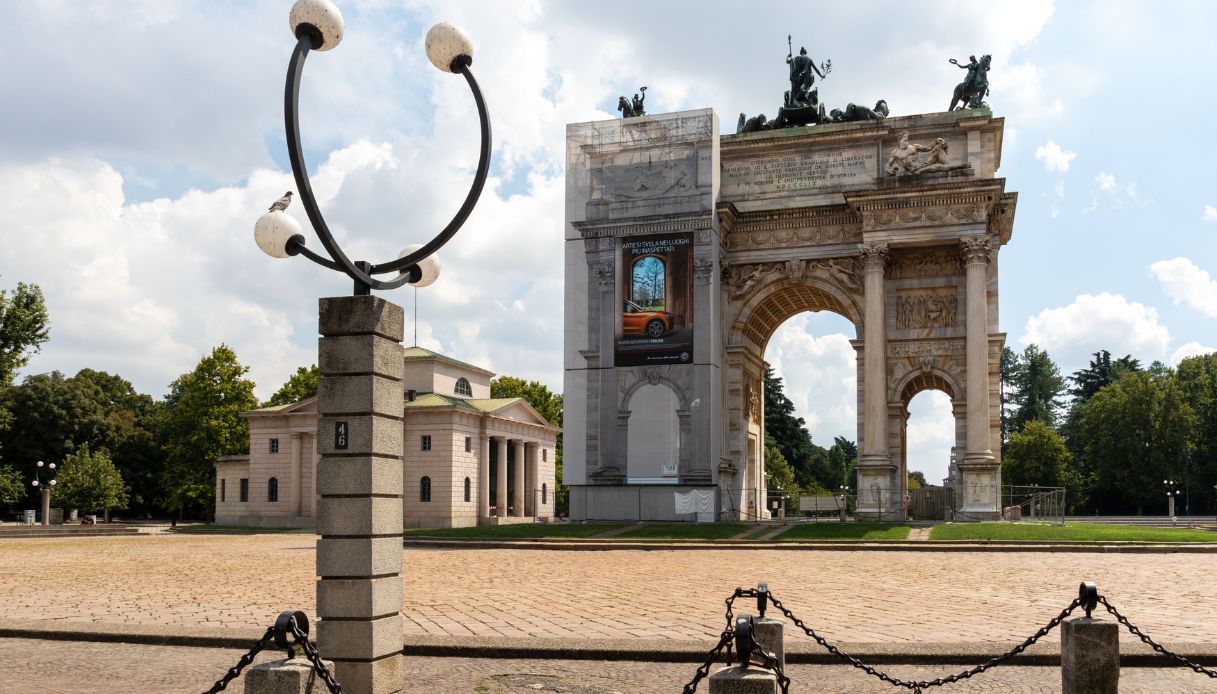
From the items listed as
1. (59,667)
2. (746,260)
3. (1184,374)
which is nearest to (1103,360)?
(1184,374)

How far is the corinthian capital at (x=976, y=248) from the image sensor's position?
142 ft

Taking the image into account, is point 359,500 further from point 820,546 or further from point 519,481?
point 519,481

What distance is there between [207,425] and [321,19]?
68957 millimetres

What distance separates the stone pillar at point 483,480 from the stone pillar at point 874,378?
31769mm

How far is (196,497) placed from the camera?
73.2m

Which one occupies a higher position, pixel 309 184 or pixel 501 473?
pixel 309 184

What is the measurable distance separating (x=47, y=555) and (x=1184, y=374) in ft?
290

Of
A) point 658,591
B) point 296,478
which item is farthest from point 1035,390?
point 658,591

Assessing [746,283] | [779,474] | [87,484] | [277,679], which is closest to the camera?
[277,679]

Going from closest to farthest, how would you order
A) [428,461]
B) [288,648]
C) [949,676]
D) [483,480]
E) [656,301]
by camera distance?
[288,648]
[949,676]
[656,301]
[428,461]
[483,480]

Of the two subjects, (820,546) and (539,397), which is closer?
(820,546)

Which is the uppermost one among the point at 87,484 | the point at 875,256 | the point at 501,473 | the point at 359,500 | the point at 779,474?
the point at 875,256

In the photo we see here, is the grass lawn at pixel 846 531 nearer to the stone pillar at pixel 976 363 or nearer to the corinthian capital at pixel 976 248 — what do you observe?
the stone pillar at pixel 976 363

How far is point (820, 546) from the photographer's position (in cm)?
3225
